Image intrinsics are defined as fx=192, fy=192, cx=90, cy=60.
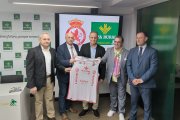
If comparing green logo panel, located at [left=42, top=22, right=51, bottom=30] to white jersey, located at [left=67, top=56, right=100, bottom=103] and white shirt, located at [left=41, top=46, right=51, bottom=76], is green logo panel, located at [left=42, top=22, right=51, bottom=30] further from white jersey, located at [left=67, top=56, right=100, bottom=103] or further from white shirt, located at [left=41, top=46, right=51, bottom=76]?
white jersey, located at [left=67, top=56, right=100, bottom=103]

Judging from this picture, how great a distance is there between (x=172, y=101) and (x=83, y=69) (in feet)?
4.92

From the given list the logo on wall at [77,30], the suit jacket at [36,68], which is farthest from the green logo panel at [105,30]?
the suit jacket at [36,68]

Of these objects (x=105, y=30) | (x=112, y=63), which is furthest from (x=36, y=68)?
(x=105, y=30)

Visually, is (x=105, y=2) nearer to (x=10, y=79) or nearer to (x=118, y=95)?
(x=118, y=95)

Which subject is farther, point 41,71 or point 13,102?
point 41,71

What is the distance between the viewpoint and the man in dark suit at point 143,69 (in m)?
2.91

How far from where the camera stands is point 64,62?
125 inches

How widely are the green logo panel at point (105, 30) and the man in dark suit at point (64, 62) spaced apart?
102 centimetres

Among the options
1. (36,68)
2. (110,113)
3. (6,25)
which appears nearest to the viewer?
(36,68)

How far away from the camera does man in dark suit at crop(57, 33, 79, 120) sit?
3.17 metres

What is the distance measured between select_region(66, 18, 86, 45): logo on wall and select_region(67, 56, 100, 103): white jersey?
1.09 metres

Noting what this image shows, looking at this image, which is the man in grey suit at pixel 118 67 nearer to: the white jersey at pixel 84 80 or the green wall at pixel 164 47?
the white jersey at pixel 84 80

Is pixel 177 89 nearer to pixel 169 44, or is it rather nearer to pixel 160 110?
pixel 160 110

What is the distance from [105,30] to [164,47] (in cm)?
147
